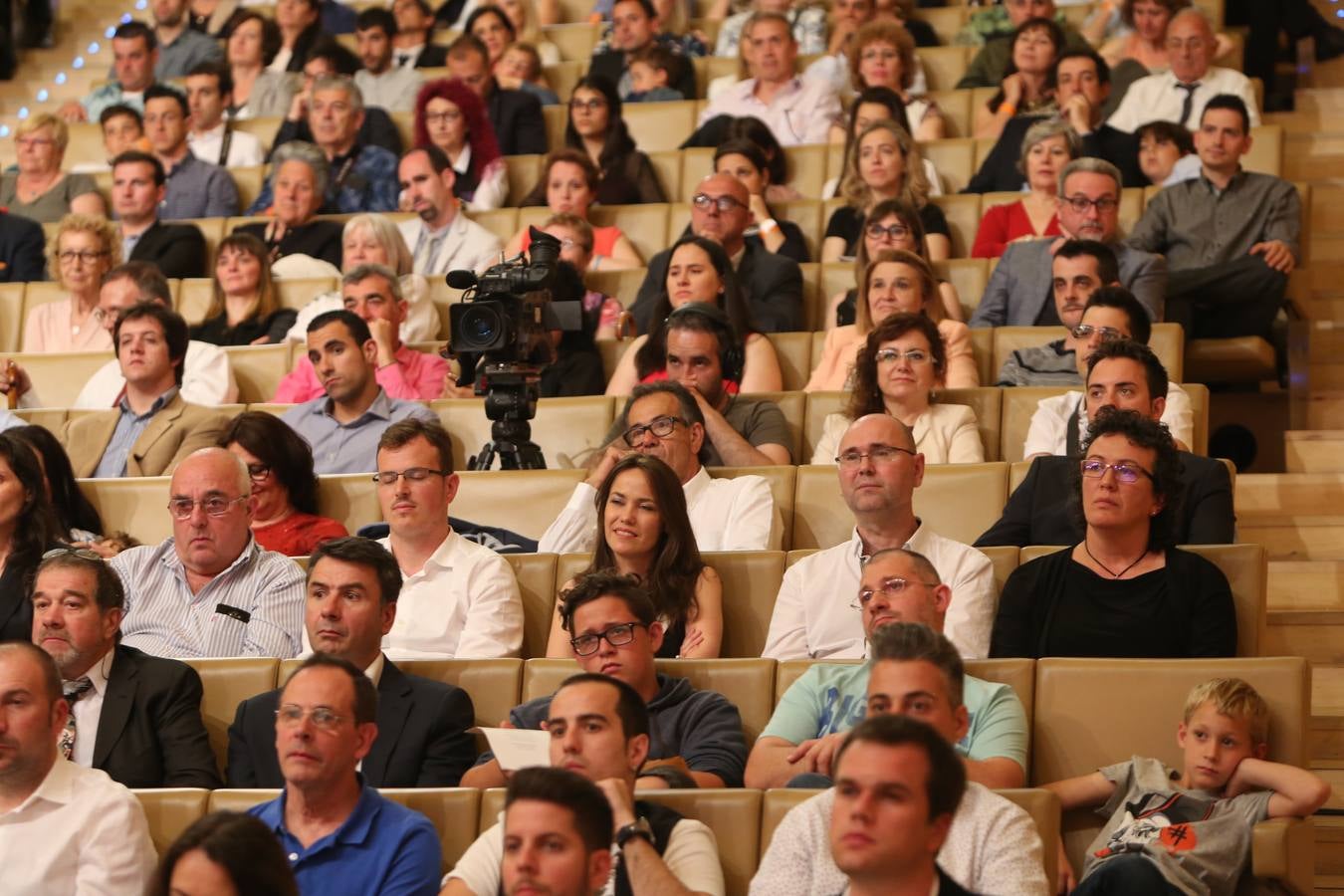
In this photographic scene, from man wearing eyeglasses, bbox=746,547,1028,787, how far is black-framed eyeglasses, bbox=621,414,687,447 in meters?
0.86

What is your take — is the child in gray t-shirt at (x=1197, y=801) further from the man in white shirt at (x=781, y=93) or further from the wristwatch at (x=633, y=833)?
the man in white shirt at (x=781, y=93)

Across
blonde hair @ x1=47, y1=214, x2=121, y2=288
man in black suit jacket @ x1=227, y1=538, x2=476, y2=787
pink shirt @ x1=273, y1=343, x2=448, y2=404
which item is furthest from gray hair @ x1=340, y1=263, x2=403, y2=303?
man in black suit jacket @ x1=227, y1=538, x2=476, y2=787

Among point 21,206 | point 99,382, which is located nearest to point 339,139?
point 21,206

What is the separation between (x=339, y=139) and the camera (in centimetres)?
638

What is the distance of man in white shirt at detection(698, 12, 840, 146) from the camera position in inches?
252

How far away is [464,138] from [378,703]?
130 inches

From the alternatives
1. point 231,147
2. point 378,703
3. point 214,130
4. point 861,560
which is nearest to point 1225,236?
point 861,560

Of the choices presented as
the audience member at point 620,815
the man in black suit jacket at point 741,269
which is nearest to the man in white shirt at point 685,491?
the audience member at point 620,815

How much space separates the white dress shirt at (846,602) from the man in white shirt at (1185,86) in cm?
276

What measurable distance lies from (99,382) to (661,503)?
2.09 m

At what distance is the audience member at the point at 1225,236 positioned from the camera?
514 centimetres

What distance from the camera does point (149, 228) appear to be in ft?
20.1

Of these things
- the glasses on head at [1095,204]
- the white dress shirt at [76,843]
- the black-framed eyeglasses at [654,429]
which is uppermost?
the glasses on head at [1095,204]

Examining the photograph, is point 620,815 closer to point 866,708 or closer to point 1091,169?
point 866,708
